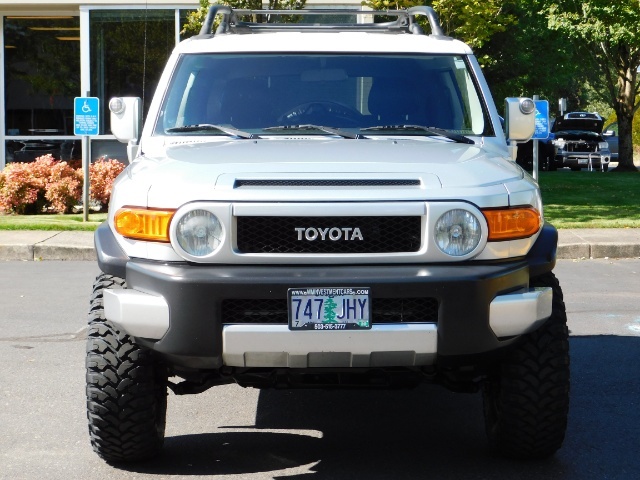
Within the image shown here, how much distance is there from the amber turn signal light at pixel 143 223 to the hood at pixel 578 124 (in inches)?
1421

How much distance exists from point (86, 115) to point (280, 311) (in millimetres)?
11548

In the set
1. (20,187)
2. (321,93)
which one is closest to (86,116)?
(20,187)

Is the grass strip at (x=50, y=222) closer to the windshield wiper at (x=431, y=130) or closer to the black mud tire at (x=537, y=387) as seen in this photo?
the windshield wiper at (x=431, y=130)

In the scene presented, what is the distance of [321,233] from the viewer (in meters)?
4.42

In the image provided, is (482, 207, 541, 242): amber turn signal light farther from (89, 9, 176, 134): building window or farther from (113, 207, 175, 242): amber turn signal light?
(89, 9, 176, 134): building window

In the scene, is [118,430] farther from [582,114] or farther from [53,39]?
[582,114]

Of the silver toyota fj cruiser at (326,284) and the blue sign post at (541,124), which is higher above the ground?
the blue sign post at (541,124)

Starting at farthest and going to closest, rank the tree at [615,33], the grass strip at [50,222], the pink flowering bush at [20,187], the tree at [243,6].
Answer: the tree at [615,33] → the tree at [243,6] → the pink flowering bush at [20,187] → the grass strip at [50,222]

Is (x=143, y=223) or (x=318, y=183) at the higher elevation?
(x=318, y=183)

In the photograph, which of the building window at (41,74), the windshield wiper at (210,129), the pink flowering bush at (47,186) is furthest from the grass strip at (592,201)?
the windshield wiper at (210,129)

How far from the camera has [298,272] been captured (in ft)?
14.4

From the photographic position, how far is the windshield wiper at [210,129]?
5516mm

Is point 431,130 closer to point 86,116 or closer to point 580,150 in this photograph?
point 86,116

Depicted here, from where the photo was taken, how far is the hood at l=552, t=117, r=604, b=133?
130 feet
